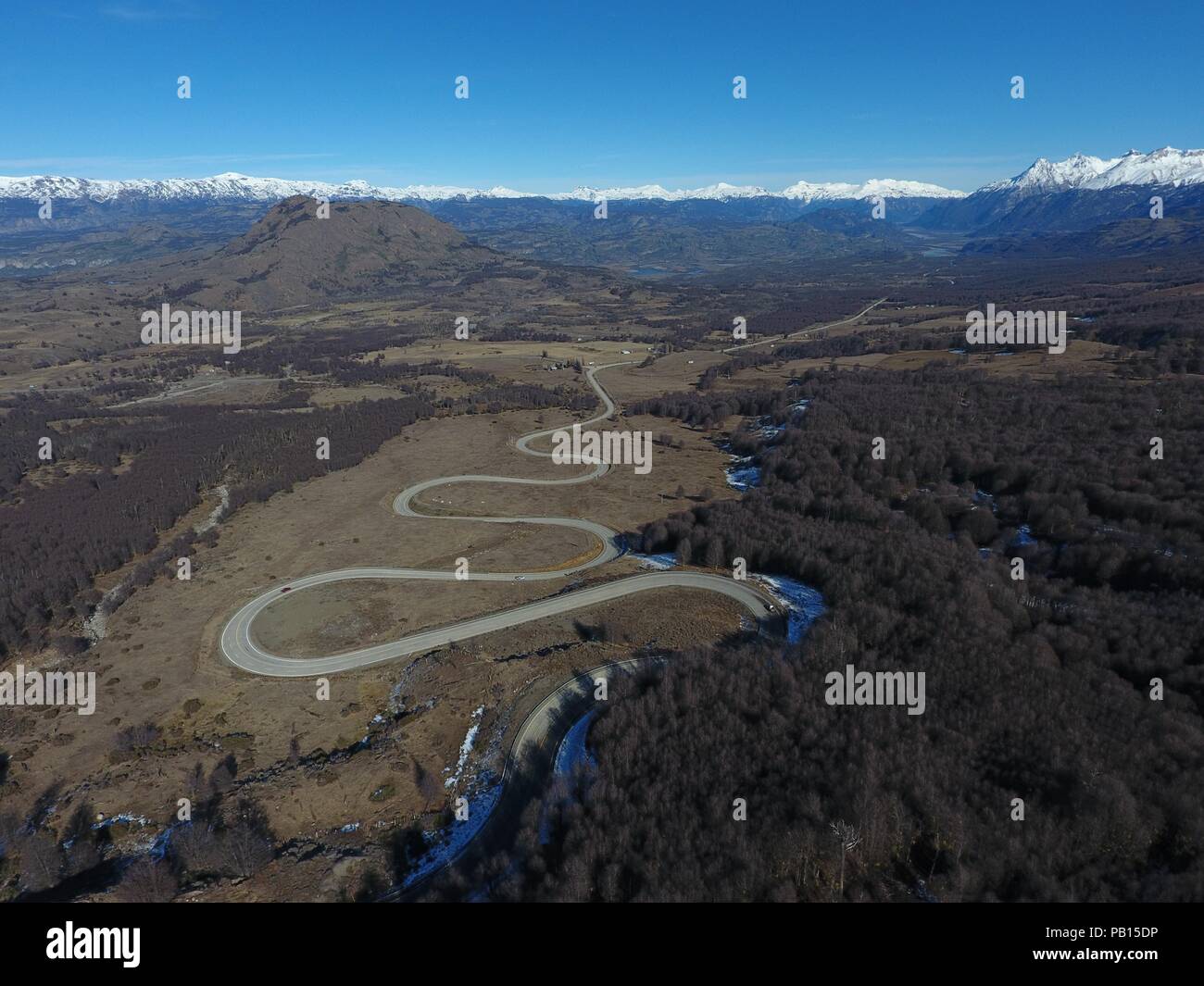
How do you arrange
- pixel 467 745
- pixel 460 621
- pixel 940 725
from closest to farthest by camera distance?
pixel 940 725
pixel 467 745
pixel 460 621

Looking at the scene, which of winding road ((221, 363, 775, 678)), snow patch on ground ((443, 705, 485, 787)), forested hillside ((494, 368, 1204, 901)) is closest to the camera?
forested hillside ((494, 368, 1204, 901))

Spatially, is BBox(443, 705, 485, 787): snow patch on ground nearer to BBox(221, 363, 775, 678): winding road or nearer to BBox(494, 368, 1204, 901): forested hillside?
BBox(494, 368, 1204, 901): forested hillside

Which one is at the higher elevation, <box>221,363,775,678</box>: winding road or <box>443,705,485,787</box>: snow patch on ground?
<box>221,363,775,678</box>: winding road

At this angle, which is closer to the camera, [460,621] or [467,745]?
[467,745]

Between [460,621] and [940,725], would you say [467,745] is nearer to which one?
[460,621]

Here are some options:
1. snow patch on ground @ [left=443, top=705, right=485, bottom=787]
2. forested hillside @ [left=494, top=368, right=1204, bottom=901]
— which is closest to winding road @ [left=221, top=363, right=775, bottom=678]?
forested hillside @ [left=494, top=368, right=1204, bottom=901]

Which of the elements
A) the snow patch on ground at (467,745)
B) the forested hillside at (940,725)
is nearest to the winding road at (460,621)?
the forested hillside at (940,725)

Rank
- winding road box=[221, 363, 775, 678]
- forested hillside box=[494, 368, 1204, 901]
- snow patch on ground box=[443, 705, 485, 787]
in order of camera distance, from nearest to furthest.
Result: forested hillside box=[494, 368, 1204, 901] → snow patch on ground box=[443, 705, 485, 787] → winding road box=[221, 363, 775, 678]

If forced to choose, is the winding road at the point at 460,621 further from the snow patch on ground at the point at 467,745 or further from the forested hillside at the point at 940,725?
the snow patch on ground at the point at 467,745

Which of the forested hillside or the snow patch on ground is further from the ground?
the forested hillside

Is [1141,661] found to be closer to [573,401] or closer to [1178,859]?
[1178,859]

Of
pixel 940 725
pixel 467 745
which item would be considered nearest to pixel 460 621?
pixel 467 745

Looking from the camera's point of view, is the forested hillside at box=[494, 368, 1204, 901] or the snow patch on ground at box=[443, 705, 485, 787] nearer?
the forested hillside at box=[494, 368, 1204, 901]
